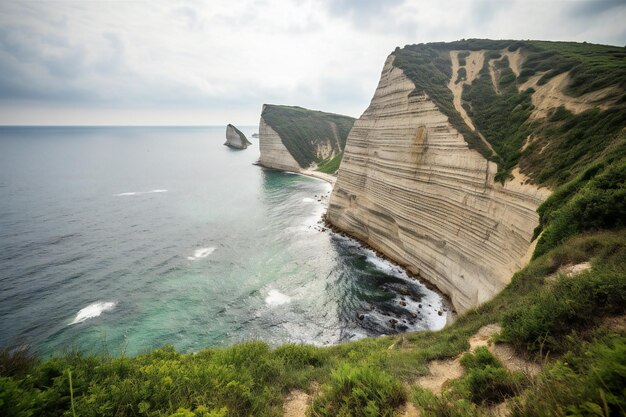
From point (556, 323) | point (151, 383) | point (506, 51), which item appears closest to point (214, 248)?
point (151, 383)

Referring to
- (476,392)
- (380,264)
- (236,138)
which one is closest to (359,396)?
(476,392)

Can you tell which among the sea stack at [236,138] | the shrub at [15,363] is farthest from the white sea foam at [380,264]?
the sea stack at [236,138]

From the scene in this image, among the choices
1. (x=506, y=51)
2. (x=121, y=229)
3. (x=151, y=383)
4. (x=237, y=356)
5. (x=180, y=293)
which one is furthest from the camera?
(x=506, y=51)

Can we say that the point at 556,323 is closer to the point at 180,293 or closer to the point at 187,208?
the point at 180,293

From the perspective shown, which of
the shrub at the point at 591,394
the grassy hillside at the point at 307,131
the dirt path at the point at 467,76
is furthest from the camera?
the grassy hillside at the point at 307,131

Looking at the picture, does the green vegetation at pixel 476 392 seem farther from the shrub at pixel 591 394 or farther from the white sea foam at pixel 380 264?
the white sea foam at pixel 380 264

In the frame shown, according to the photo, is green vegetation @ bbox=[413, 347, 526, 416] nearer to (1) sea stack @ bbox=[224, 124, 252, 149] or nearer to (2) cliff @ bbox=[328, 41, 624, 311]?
(2) cliff @ bbox=[328, 41, 624, 311]

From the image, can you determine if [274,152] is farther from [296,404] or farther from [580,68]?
[296,404]
